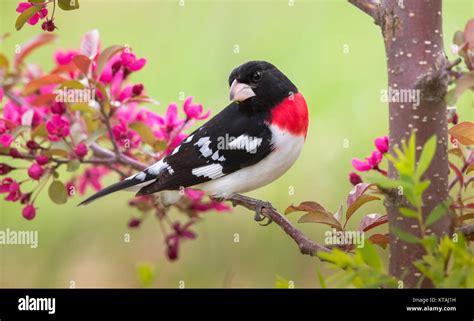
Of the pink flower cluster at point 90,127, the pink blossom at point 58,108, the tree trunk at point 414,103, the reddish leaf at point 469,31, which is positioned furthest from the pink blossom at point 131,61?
the reddish leaf at point 469,31

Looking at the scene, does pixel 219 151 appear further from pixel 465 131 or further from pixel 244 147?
pixel 465 131

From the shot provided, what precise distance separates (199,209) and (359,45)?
4.74 feet

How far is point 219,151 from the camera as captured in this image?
2.04m

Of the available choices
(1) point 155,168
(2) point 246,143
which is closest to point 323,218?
(2) point 246,143

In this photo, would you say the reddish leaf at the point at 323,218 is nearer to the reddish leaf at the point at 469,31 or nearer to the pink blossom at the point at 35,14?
the reddish leaf at the point at 469,31

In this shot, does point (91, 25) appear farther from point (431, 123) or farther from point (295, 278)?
point (431, 123)

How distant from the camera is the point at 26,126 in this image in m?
1.95

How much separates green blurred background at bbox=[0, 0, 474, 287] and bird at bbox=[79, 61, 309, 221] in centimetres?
46

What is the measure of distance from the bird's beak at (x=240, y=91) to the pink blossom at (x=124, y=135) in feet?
1.27

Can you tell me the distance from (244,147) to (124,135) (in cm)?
36
